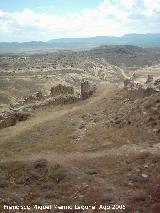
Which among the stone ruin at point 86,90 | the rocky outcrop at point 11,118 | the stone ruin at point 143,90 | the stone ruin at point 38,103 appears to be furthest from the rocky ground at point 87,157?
the stone ruin at point 86,90

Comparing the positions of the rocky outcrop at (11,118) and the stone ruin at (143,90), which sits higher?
the stone ruin at (143,90)

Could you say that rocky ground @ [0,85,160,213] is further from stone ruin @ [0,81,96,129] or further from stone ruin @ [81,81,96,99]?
stone ruin @ [81,81,96,99]

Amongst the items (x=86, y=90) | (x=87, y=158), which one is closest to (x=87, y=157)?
(x=87, y=158)

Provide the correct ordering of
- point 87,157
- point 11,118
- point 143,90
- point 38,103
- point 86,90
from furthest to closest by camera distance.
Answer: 1. point 86,90
2. point 38,103
3. point 11,118
4. point 143,90
5. point 87,157

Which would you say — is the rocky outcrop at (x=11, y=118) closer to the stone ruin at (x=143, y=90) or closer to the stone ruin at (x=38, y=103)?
the stone ruin at (x=38, y=103)

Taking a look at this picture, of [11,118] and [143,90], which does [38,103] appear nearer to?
[11,118]

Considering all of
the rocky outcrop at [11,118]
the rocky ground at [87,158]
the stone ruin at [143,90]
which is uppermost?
the stone ruin at [143,90]

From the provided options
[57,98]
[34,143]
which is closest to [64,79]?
[57,98]

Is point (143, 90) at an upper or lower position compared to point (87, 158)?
upper

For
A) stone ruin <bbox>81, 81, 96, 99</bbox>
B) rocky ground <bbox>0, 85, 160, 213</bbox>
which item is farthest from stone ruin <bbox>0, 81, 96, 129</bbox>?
rocky ground <bbox>0, 85, 160, 213</bbox>

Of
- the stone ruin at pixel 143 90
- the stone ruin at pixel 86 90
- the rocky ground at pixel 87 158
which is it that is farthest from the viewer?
the stone ruin at pixel 86 90

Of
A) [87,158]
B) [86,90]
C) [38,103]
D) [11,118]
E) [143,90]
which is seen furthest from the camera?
[86,90]

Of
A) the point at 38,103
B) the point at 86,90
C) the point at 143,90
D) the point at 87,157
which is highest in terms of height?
the point at 143,90

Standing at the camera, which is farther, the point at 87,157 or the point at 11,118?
the point at 11,118
